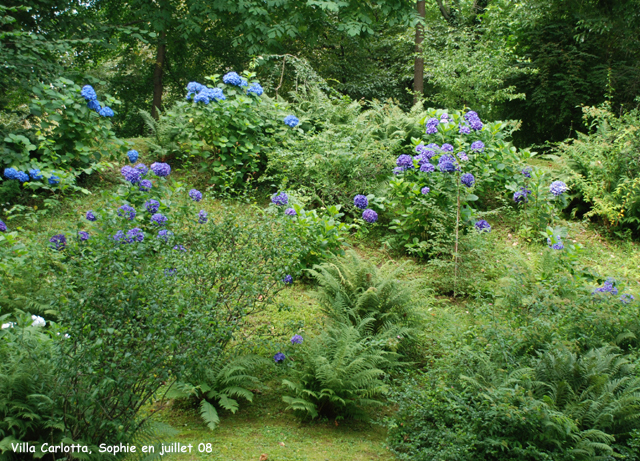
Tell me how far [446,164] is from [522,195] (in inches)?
50.5

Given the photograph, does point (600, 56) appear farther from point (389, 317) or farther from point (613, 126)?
point (389, 317)

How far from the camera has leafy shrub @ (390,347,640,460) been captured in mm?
2930

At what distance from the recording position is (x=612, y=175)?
6984 millimetres

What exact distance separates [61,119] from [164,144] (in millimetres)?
1682

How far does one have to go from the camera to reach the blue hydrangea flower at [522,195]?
653 centimetres

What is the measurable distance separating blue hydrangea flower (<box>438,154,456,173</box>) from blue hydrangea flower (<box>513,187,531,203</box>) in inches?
44.2

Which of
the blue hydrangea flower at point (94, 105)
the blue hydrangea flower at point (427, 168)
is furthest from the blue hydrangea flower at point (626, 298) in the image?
the blue hydrangea flower at point (94, 105)

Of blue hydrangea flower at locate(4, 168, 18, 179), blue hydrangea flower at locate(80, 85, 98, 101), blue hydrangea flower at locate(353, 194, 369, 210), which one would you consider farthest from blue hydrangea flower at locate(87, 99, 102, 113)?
blue hydrangea flower at locate(353, 194, 369, 210)

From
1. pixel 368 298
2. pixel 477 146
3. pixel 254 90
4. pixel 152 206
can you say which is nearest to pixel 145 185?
pixel 152 206

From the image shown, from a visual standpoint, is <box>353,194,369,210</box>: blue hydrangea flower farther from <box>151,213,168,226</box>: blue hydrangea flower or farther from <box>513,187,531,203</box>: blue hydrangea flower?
<box>151,213,168,226</box>: blue hydrangea flower

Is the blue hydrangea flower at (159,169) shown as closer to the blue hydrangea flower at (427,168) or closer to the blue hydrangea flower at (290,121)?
the blue hydrangea flower at (290,121)

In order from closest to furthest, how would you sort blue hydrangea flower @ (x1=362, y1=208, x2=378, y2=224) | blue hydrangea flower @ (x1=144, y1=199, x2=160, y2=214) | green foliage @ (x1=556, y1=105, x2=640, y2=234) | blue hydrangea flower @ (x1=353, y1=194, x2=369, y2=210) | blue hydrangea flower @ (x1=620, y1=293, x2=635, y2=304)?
1. blue hydrangea flower @ (x1=620, y1=293, x2=635, y2=304)
2. blue hydrangea flower @ (x1=144, y1=199, x2=160, y2=214)
3. blue hydrangea flower @ (x1=362, y1=208, x2=378, y2=224)
4. blue hydrangea flower @ (x1=353, y1=194, x2=369, y2=210)
5. green foliage @ (x1=556, y1=105, x2=640, y2=234)

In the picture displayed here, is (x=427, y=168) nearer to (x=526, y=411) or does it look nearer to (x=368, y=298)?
(x=368, y=298)

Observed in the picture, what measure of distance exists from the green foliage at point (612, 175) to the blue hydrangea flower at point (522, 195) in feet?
2.84
